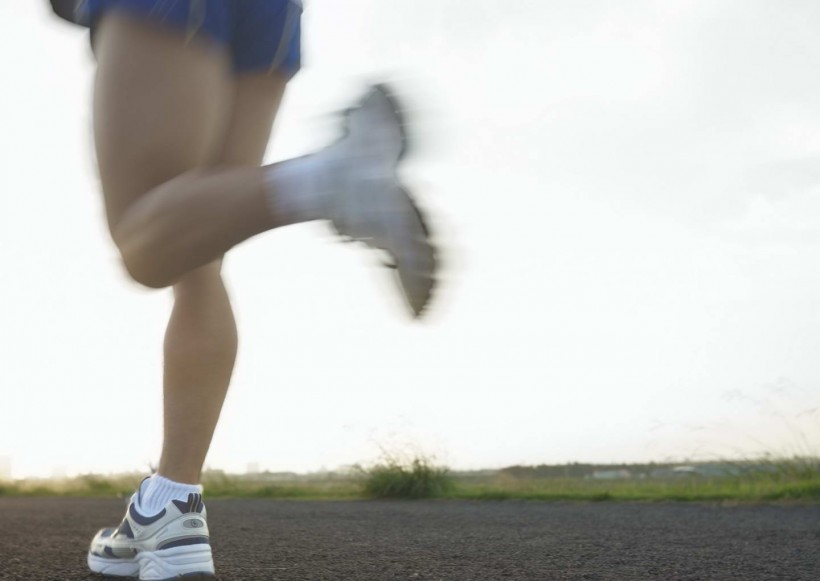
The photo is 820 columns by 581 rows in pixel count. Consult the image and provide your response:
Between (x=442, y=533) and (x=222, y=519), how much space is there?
1691mm

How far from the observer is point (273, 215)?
124 cm

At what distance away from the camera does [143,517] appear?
75.9 inches

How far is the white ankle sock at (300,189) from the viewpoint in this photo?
3.96 ft

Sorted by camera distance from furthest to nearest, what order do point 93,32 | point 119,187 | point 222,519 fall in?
point 222,519 < point 93,32 < point 119,187

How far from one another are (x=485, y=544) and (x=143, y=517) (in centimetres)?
138

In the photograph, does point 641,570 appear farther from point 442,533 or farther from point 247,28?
point 247,28

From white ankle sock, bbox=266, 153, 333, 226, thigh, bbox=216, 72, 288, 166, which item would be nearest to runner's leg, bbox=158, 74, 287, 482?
thigh, bbox=216, 72, 288, 166

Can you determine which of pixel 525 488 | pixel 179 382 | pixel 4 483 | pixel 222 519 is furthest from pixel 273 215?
pixel 4 483

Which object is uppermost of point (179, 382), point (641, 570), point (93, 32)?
point (93, 32)

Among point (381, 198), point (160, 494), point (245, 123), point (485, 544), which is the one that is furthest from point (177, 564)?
point (485, 544)

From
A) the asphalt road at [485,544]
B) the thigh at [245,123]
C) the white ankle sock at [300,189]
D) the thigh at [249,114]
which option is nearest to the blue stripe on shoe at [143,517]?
the asphalt road at [485,544]

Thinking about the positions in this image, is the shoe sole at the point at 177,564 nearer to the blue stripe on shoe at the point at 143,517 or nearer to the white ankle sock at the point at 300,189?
the blue stripe on shoe at the point at 143,517

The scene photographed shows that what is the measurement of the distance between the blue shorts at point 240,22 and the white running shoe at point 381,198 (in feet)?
1.47

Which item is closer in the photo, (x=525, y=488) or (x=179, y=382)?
(x=179, y=382)
